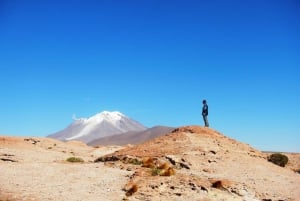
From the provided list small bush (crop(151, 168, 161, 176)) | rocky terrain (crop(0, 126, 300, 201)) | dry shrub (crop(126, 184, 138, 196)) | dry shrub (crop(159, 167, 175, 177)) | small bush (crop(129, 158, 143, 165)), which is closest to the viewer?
dry shrub (crop(126, 184, 138, 196))

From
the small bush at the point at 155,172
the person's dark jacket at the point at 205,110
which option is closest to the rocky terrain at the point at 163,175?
the small bush at the point at 155,172

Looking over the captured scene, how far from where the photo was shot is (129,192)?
2233 centimetres

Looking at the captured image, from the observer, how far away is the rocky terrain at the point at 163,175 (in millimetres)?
22406

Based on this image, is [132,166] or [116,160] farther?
[116,160]

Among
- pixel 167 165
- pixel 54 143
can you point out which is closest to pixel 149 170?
pixel 167 165

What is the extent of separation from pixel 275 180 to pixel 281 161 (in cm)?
1793

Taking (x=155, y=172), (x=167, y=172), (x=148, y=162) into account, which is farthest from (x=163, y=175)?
(x=148, y=162)

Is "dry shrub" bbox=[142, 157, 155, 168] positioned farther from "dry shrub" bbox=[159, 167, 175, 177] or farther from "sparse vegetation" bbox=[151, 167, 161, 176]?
"dry shrub" bbox=[159, 167, 175, 177]

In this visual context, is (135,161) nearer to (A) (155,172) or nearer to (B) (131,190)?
(A) (155,172)

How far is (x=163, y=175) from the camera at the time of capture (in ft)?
81.6

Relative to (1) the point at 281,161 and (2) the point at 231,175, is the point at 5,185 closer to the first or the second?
(2) the point at 231,175

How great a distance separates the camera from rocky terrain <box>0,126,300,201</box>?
2241cm

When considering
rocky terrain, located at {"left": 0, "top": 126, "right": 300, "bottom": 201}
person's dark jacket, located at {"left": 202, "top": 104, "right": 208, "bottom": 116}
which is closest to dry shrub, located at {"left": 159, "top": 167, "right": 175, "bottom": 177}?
rocky terrain, located at {"left": 0, "top": 126, "right": 300, "bottom": 201}

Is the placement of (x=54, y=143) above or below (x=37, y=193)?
above
